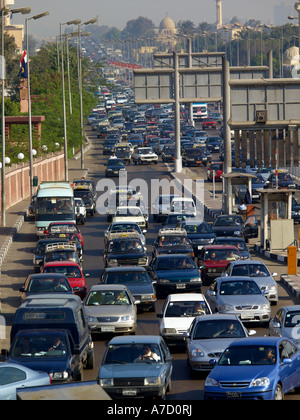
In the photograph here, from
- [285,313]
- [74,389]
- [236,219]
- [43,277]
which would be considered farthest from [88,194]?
[74,389]

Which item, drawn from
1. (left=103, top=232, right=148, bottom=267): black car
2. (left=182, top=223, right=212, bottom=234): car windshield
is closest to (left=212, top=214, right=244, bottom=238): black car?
(left=182, top=223, right=212, bottom=234): car windshield

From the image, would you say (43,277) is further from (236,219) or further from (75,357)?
(236,219)

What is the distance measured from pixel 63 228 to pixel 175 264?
1096 centimetres

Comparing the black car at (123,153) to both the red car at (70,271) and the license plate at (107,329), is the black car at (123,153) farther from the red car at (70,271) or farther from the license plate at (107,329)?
the license plate at (107,329)

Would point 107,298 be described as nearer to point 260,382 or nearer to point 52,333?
point 52,333

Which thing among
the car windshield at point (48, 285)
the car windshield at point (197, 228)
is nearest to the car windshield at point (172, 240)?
the car windshield at point (197, 228)

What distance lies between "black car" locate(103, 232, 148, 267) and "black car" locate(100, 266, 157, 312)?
5.03 metres

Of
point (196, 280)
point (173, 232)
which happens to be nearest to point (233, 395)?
point (196, 280)

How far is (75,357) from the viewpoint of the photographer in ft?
70.0

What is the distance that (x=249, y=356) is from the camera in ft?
64.1

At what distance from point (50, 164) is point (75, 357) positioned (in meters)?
59.2

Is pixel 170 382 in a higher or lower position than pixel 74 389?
lower

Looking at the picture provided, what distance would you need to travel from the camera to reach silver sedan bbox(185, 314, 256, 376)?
72.4 ft

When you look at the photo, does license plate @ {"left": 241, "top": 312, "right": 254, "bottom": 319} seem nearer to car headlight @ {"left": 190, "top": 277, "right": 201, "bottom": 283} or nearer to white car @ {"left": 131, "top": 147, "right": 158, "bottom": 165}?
car headlight @ {"left": 190, "top": 277, "right": 201, "bottom": 283}
